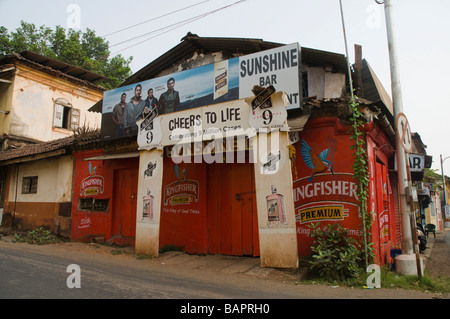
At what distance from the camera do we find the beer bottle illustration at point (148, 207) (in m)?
8.15

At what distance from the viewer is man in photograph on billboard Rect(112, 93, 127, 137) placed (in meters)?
10.1

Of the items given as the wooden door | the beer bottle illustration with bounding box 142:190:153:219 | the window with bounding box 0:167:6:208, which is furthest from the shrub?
the window with bounding box 0:167:6:208

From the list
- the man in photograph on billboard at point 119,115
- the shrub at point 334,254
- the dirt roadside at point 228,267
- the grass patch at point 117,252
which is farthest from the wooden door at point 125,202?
the shrub at point 334,254

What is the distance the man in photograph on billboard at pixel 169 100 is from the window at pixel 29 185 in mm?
7486

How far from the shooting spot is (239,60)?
835 cm

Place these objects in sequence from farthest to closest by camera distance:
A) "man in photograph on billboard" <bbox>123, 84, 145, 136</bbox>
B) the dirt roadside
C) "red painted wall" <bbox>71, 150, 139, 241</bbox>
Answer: "red painted wall" <bbox>71, 150, 139, 241</bbox> → "man in photograph on billboard" <bbox>123, 84, 145, 136</bbox> → the dirt roadside

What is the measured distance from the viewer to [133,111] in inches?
392

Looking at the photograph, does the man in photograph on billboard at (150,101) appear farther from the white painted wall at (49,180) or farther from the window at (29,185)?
the window at (29,185)

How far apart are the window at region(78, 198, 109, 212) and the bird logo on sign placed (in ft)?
22.5

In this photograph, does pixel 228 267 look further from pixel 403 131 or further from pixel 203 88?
pixel 203 88

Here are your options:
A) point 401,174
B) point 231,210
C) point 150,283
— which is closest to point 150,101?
point 231,210

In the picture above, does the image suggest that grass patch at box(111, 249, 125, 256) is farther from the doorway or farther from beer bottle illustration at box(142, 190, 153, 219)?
the doorway

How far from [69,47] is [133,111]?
20620 mm

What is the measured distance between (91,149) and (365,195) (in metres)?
8.76
